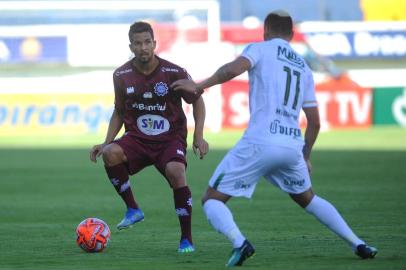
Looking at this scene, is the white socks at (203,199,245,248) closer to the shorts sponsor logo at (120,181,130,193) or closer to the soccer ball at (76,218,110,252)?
the soccer ball at (76,218,110,252)

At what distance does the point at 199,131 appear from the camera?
9.32 metres

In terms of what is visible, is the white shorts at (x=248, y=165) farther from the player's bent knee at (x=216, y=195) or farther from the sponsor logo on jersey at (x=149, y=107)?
the sponsor logo on jersey at (x=149, y=107)

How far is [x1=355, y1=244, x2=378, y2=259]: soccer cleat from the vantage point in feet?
26.7

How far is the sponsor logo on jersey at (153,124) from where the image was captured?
962 centimetres

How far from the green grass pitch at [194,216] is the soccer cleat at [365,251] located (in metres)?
0.07

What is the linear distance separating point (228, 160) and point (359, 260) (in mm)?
1377

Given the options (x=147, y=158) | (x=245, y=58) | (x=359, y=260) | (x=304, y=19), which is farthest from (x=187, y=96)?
(x=304, y=19)

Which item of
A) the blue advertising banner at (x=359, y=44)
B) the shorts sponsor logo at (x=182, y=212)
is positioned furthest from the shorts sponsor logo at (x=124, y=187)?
the blue advertising banner at (x=359, y=44)

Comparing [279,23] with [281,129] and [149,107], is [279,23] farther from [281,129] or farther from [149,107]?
[149,107]

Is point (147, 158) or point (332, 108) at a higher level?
point (147, 158)

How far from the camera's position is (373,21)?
4178cm

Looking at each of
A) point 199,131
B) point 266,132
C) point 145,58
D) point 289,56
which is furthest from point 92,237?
point 289,56

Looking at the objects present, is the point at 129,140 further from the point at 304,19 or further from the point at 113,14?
the point at 304,19

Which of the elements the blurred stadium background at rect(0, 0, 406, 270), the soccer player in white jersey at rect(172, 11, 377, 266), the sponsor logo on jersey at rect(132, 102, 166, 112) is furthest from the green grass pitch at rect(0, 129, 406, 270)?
the sponsor logo on jersey at rect(132, 102, 166, 112)
